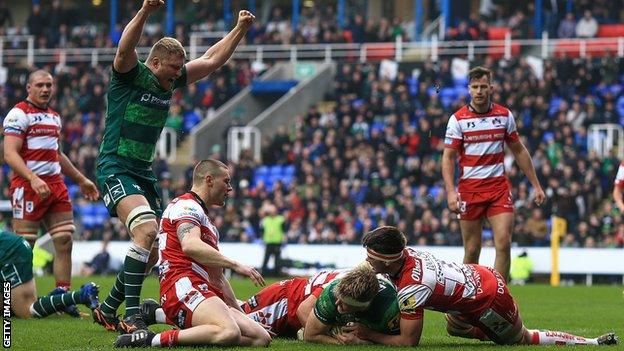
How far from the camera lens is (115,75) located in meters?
10.5

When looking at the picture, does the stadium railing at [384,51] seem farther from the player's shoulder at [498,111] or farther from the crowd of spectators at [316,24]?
the player's shoulder at [498,111]

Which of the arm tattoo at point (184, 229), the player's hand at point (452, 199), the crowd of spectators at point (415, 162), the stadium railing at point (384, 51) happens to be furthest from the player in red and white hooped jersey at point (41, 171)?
the stadium railing at point (384, 51)

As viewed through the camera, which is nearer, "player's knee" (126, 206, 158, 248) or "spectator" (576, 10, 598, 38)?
"player's knee" (126, 206, 158, 248)

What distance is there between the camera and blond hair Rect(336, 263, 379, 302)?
880cm

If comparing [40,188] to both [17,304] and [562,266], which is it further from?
[562,266]

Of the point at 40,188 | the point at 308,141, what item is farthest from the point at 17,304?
the point at 308,141

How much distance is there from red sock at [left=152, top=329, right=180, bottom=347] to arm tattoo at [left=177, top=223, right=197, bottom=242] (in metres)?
0.68

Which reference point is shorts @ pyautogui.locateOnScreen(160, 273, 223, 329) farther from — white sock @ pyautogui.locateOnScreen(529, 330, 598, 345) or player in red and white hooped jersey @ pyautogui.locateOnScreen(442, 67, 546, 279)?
player in red and white hooped jersey @ pyautogui.locateOnScreen(442, 67, 546, 279)

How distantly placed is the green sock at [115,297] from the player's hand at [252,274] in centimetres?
216

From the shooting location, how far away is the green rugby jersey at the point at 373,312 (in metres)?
9.12

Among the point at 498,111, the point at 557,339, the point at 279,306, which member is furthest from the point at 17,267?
the point at 557,339

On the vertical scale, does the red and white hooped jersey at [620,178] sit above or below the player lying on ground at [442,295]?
above

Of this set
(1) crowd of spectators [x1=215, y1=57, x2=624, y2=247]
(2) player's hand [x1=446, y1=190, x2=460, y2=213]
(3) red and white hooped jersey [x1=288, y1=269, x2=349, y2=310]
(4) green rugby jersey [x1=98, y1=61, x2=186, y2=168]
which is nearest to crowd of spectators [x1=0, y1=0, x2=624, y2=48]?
(1) crowd of spectators [x1=215, y1=57, x2=624, y2=247]

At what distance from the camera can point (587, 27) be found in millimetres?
36219
